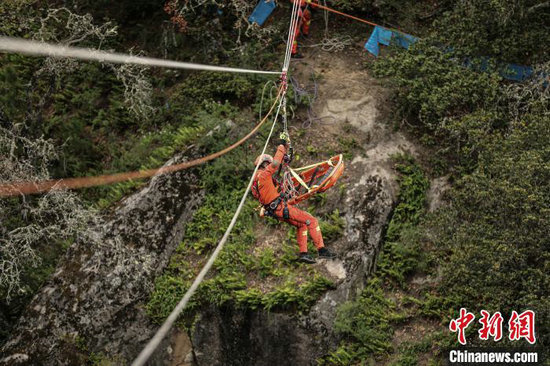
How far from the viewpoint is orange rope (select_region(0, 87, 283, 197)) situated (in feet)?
41.3

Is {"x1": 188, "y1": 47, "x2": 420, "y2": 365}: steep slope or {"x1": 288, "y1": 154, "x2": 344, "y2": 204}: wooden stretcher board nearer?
{"x1": 288, "y1": 154, "x2": 344, "y2": 204}: wooden stretcher board

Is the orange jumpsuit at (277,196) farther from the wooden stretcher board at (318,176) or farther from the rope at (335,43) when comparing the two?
the rope at (335,43)

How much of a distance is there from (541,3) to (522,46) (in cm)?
93

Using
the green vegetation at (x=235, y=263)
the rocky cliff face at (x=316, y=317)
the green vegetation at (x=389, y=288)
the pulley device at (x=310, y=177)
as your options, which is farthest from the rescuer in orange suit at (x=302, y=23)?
the pulley device at (x=310, y=177)

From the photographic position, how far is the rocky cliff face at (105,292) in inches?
546

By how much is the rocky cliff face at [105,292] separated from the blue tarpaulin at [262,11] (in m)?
5.39

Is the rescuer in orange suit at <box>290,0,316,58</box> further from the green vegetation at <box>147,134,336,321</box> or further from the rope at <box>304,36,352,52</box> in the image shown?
the green vegetation at <box>147,134,336,321</box>

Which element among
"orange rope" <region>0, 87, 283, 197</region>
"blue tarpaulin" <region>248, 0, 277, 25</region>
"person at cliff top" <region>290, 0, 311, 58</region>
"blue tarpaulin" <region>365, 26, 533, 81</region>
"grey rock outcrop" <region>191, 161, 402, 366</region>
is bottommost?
"grey rock outcrop" <region>191, 161, 402, 366</region>

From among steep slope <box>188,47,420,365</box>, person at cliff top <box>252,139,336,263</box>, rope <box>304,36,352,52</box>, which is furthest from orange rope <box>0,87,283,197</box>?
rope <box>304,36,352,52</box>

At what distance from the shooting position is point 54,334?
549 inches

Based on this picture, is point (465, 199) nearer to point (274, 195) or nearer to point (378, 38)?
point (274, 195)

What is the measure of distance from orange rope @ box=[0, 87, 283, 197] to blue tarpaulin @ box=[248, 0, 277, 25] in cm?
→ 296

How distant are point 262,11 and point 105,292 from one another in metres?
8.09

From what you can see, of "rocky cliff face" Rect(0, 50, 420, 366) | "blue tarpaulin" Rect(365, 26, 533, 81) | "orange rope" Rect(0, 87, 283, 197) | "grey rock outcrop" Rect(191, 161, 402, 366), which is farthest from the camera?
"blue tarpaulin" Rect(365, 26, 533, 81)
